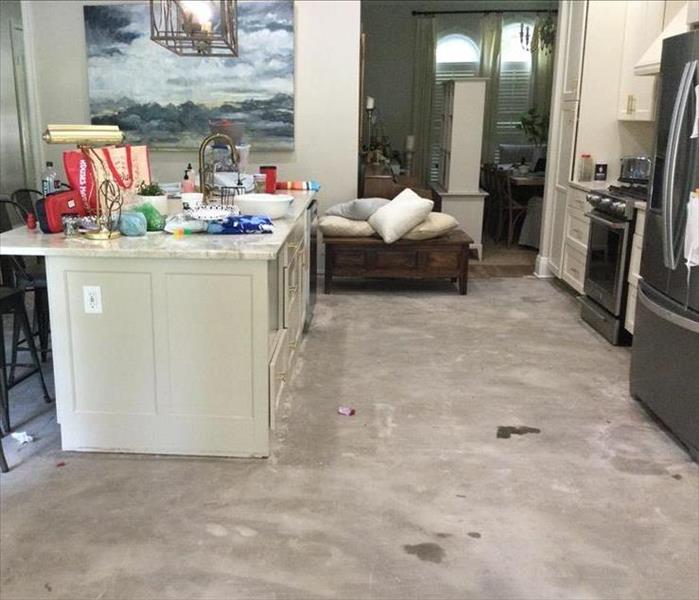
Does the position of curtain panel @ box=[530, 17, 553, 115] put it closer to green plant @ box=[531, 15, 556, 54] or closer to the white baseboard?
green plant @ box=[531, 15, 556, 54]

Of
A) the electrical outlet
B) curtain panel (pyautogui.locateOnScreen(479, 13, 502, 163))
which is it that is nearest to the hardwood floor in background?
curtain panel (pyautogui.locateOnScreen(479, 13, 502, 163))

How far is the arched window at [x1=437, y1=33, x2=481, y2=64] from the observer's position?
30.6ft

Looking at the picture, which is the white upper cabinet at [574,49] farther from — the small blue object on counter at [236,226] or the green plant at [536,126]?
the small blue object on counter at [236,226]

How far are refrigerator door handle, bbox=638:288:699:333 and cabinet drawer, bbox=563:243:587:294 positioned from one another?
69.5 inches

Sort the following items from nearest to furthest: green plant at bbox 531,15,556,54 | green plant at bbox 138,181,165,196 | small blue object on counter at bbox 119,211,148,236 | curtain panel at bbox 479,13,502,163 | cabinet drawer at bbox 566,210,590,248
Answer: small blue object on counter at bbox 119,211,148,236, green plant at bbox 138,181,165,196, cabinet drawer at bbox 566,210,590,248, green plant at bbox 531,15,556,54, curtain panel at bbox 479,13,502,163

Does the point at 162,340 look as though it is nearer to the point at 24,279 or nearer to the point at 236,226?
the point at 236,226

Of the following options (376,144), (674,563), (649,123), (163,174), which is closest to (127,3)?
(163,174)

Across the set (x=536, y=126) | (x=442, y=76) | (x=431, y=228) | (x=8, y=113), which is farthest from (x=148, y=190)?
(x=442, y=76)

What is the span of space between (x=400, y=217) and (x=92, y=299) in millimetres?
3021

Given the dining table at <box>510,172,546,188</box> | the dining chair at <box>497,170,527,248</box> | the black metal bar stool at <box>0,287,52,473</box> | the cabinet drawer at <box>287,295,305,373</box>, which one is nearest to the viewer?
the black metal bar stool at <box>0,287,52,473</box>

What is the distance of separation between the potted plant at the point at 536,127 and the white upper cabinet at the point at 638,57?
10.4 ft

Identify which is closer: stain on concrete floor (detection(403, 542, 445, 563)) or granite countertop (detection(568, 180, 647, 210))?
stain on concrete floor (detection(403, 542, 445, 563))

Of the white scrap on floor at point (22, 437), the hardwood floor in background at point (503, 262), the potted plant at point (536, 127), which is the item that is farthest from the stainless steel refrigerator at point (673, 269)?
the potted plant at point (536, 127)

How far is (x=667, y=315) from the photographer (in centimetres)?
295
